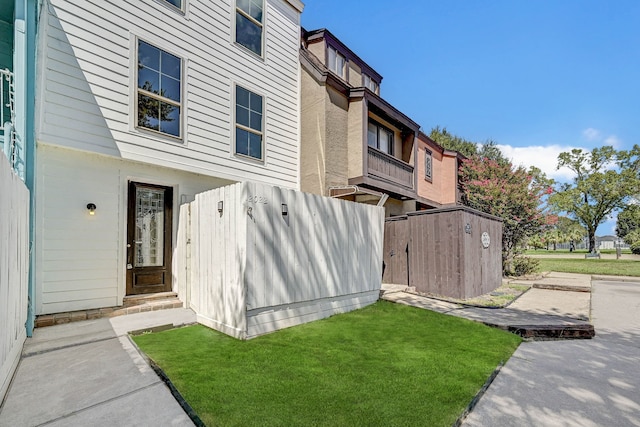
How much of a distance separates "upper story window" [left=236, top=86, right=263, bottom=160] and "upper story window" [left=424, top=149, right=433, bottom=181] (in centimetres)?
Result: 974

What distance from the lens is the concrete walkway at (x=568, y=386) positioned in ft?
8.05

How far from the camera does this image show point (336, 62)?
Result: 40.3 ft

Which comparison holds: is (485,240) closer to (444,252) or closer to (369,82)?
(444,252)

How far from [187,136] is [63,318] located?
4048 millimetres

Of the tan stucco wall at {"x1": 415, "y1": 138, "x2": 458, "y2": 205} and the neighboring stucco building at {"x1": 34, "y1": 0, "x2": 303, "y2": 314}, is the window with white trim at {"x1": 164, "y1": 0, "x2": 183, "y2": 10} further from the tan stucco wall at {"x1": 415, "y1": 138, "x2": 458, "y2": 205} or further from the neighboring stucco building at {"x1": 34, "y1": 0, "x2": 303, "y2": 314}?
the tan stucco wall at {"x1": 415, "y1": 138, "x2": 458, "y2": 205}

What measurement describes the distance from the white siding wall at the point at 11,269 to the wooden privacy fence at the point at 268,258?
2.23 m

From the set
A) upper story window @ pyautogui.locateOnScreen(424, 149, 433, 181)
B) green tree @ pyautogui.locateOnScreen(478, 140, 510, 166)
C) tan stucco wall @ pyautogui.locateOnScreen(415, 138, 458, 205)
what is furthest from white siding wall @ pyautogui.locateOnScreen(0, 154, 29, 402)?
green tree @ pyautogui.locateOnScreen(478, 140, 510, 166)

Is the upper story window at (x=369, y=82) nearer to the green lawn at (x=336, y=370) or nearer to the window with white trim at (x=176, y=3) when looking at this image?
the window with white trim at (x=176, y=3)

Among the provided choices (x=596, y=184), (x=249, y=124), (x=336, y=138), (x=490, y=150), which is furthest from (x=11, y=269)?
(x=596, y=184)

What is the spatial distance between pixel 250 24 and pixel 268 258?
7.00 metres

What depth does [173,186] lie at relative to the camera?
21.8 ft

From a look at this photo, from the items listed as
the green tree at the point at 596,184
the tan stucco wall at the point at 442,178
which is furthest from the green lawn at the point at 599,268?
the green tree at the point at 596,184

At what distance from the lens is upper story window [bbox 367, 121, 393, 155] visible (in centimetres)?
1115

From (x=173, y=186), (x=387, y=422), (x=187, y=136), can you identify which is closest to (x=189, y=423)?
(x=387, y=422)
